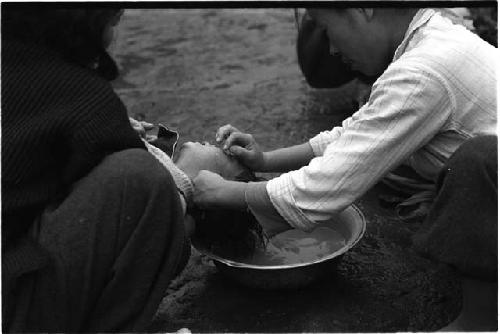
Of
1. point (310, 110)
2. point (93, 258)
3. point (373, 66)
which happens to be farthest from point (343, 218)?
point (310, 110)

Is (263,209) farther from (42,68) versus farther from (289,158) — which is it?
(42,68)

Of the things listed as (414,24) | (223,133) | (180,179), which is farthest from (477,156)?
(223,133)

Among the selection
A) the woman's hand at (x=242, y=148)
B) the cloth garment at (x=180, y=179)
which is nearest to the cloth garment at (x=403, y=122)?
the cloth garment at (x=180, y=179)

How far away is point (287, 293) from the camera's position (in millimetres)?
A: 2613

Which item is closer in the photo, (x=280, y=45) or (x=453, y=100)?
(x=453, y=100)

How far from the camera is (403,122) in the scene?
2293 mm

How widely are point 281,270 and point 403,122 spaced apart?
628mm

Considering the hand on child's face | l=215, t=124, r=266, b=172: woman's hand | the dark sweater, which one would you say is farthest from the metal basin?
the dark sweater

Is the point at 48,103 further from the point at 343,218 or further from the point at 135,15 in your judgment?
the point at 135,15

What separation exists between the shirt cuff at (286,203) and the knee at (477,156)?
0.50 m

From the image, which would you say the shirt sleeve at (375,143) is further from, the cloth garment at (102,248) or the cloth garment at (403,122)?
the cloth garment at (102,248)

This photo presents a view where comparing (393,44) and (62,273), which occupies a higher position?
(393,44)

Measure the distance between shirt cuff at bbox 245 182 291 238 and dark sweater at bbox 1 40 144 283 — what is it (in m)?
0.51

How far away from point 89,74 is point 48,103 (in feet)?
0.49
